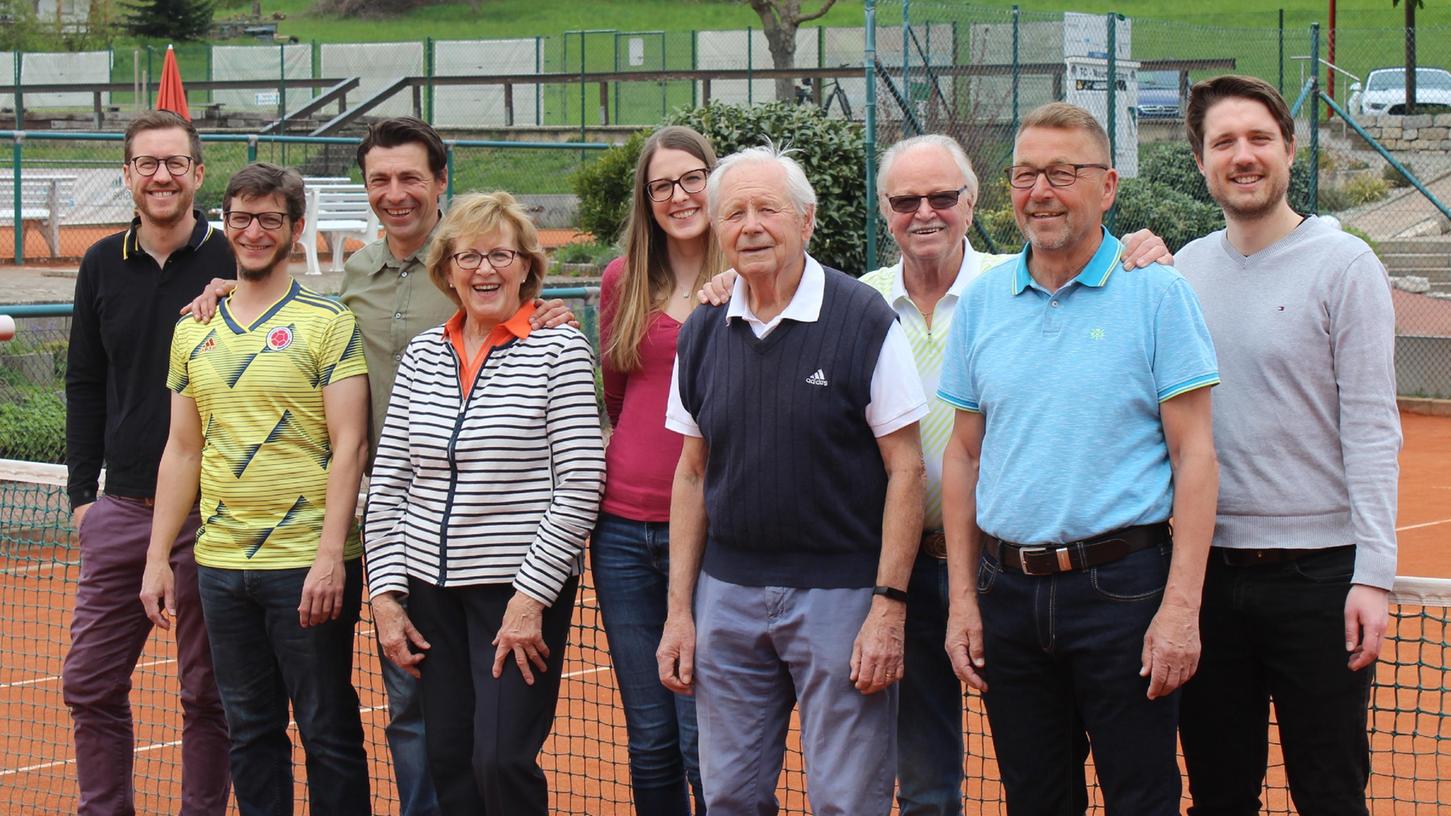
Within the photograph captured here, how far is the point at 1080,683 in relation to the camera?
3.47 m

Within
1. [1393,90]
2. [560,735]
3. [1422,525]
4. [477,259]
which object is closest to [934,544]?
[477,259]

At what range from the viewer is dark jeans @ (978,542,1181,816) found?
11.1 feet

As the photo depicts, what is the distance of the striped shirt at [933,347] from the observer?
12.8ft

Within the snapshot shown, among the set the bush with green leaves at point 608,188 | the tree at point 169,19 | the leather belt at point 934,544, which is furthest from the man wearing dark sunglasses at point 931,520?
the tree at point 169,19

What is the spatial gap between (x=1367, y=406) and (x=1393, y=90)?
29052 mm

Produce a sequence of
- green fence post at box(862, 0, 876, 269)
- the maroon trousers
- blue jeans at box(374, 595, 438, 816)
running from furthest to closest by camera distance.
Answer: green fence post at box(862, 0, 876, 269), the maroon trousers, blue jeans at box(374, 595, 438, 816)

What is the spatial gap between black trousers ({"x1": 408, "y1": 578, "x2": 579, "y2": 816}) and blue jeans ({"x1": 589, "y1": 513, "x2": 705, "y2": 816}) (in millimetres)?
131

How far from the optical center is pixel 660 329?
419 cm

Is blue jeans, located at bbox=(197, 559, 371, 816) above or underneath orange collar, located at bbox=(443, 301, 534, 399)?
underneath

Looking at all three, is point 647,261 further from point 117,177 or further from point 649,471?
point 117,177

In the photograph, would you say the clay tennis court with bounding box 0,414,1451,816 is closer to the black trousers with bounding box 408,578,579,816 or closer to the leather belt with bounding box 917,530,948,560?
the black trousers with bounding box 408,578,579,816

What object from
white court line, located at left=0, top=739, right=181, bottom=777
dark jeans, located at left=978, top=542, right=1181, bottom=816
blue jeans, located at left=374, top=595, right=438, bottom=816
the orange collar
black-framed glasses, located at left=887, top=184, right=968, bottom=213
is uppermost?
black-framed glasses, located at left=887, top=184, right=968, bottom=213

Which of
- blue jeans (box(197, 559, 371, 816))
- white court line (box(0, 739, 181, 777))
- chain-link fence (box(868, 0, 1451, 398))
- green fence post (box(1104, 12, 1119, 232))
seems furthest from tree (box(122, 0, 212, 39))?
blue jeans (box(197, 559, 371, 816))

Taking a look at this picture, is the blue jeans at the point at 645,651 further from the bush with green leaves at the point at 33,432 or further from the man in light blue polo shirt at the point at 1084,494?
the bush with green leaves at the point at 33,432
